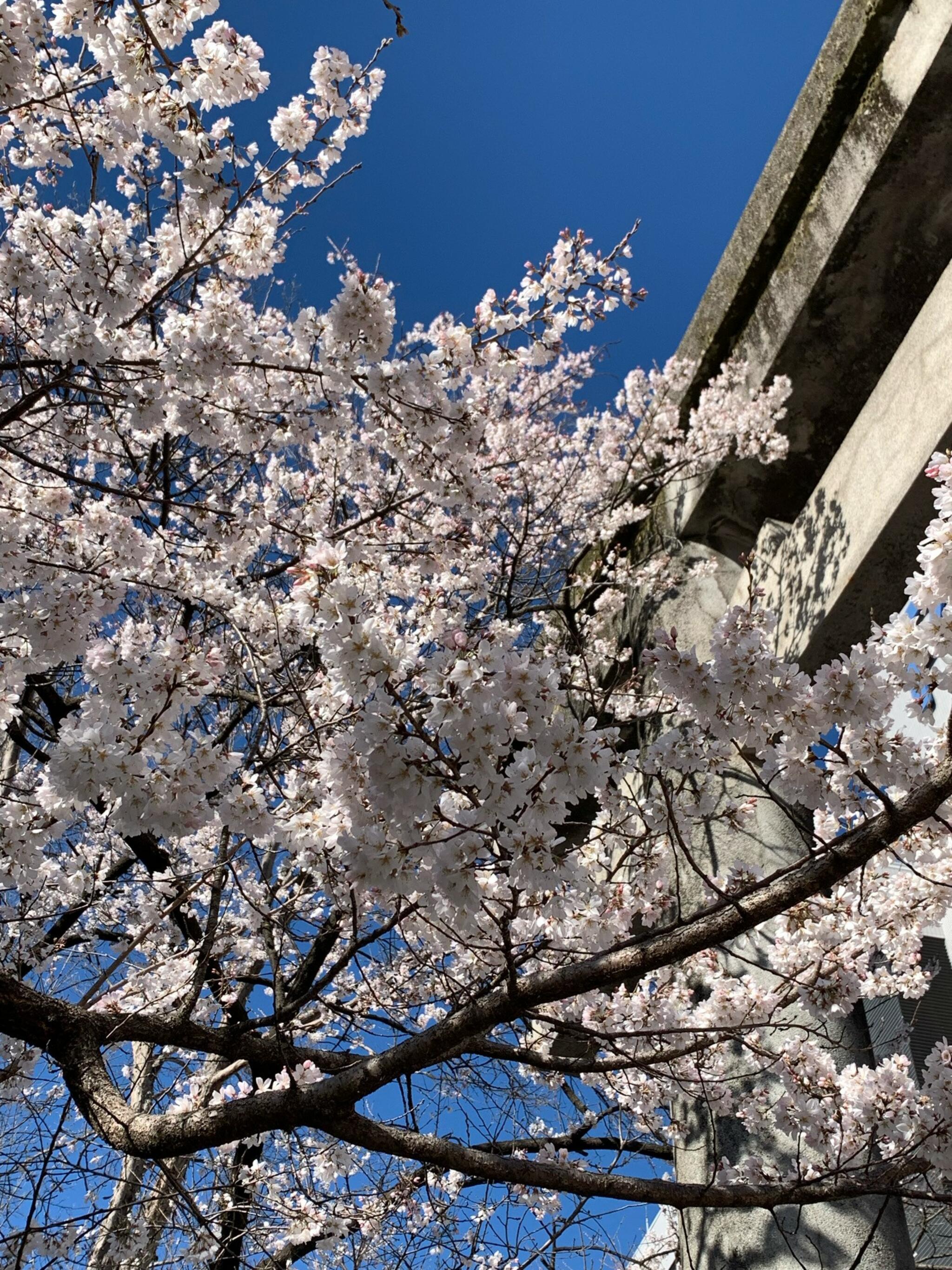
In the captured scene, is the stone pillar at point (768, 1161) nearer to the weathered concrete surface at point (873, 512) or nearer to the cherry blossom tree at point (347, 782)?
the cherry blossom tree at point (347, 782)

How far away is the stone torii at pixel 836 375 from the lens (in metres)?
4.24

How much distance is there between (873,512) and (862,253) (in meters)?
2.19

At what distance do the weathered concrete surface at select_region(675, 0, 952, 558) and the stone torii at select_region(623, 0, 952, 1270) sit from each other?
0.4 inches

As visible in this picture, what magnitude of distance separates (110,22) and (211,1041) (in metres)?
3.73

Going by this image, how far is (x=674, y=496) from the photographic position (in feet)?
25.2

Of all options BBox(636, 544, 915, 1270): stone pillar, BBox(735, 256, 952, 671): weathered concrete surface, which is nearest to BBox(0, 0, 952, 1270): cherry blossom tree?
BBox(636, 544, 915, 1270): stone pillar

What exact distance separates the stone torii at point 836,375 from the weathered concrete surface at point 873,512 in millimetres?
12

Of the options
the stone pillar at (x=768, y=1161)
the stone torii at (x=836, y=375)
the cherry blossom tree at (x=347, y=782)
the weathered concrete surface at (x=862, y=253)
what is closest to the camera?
the cherry blossom tree at (x=347, y=782)

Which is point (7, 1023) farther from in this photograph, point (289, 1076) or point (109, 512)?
point (109, 512)

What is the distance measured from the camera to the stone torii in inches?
167

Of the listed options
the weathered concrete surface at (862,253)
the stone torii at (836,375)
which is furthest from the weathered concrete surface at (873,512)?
the weathered concrete surface at (862,253)

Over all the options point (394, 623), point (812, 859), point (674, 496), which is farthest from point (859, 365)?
point (812, 859)

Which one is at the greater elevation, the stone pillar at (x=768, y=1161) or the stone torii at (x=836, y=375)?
the stone torii at (x=836, y=375)

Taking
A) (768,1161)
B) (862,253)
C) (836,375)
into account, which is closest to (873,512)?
(862,253)
